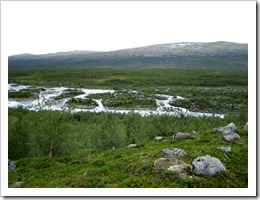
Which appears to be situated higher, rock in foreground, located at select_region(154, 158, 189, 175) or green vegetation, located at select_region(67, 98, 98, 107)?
green vegetation, located at select_region(67, 98, 98, 107)

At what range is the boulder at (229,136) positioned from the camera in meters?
19.4

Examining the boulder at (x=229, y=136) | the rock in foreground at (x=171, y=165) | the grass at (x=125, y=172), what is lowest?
the grass at (x=125, y=172)

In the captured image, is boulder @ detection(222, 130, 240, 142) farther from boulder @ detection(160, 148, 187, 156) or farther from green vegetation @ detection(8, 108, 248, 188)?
boulder @ detection(160, 148, 187, 156)

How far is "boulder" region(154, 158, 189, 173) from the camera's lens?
13.4 metres

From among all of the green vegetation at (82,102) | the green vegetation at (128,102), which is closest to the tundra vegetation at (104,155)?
the green vegetation at (128,102)

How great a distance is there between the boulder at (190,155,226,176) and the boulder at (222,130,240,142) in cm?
669

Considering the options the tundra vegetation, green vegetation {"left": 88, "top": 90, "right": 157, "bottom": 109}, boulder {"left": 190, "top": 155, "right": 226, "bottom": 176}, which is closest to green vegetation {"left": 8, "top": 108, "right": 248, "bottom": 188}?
the tundra vegetation

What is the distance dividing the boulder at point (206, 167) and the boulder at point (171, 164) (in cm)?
58

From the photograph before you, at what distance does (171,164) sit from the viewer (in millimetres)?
13969

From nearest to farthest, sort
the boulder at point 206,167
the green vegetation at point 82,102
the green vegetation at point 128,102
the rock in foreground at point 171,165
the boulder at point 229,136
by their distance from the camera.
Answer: the boulder at point 206,167 < the rock in foreground at point 171,165 < the boulder at point 229,136 < the green vegetation at point 128,102 < the green vegetation at point 82,102

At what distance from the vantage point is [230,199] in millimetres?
11281

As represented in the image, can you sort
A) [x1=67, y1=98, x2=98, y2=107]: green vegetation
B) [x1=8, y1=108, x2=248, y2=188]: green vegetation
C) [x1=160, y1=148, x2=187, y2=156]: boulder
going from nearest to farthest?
1. [x1=8, y1=108, x2=248, y2=188]: green vegetation
2. [x1=160, y1=148, x2=187, y2=156]: boulder
3. [x1=67, y1=98, x2=98, y2=107]: green vegetation

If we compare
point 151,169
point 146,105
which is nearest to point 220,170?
point 151,169

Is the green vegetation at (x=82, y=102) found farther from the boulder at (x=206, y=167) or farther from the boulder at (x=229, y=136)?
the boulder at (x=206, y=167)
